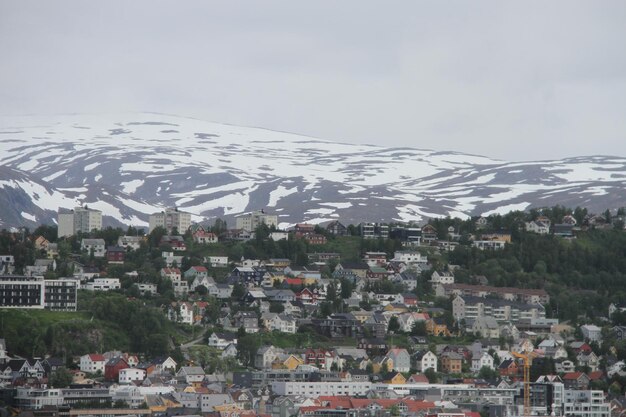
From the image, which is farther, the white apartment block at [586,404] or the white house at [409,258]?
the white house at [409,258]

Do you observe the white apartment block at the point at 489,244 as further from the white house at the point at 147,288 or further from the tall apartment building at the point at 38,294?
the tall apartment building at the point at 38,294

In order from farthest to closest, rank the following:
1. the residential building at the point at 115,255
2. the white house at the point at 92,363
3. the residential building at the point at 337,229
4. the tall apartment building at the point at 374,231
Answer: the tall apartment building at the point at 374,231 < the residential building at the point at 337,229 < the residential building at the point at 115,255 < the white house at the point at 92,363

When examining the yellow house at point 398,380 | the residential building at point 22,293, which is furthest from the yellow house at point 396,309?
the residential building at point 22,293

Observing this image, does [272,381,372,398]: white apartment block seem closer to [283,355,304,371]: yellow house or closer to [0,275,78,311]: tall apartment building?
[283,355,304,371]: yellow house

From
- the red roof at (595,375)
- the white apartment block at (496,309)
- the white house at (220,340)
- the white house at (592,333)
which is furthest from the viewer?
the white apartment block at (496,309)

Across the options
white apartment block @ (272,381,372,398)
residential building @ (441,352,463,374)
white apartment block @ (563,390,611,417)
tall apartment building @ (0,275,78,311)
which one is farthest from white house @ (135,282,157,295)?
white apartment block @ (563,390,611,417)

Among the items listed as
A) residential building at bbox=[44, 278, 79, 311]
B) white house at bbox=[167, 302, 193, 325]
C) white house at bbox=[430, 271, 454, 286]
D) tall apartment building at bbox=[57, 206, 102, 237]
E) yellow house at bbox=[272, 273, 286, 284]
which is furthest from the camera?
tall apartment building at bbox=[57, 206, 102, 237]

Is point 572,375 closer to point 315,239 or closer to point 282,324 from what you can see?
point 282,324
